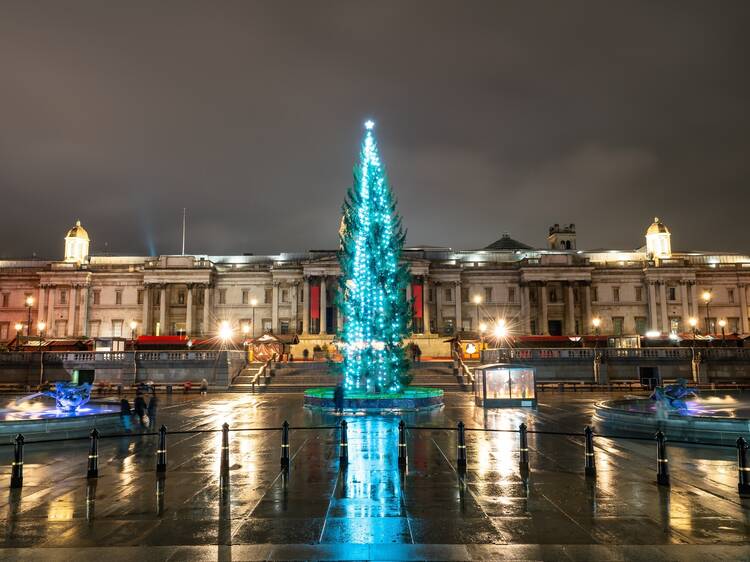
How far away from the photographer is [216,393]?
40500mm

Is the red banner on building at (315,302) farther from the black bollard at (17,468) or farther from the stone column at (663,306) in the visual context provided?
the black bollard at (17,468)

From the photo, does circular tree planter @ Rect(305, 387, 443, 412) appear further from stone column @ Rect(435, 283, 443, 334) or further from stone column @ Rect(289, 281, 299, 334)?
stone column @ Rect(289, 281, 299, 334)

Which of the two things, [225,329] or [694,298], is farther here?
[694,298]

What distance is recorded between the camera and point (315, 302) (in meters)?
78.7

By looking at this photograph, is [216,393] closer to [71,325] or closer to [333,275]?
[333,275]

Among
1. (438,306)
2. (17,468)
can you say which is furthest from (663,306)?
(17,468)

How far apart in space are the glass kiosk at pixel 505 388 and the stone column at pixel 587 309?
2277 inches

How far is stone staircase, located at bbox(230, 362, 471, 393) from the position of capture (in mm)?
42094

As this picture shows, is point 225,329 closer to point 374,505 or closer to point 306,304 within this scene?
point 306,304

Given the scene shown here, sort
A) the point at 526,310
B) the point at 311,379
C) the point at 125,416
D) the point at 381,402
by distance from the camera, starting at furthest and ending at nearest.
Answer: the point at 526,310
the point at 311,379
the point at 381,402
the point at 125,416

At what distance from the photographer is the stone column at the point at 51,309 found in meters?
82.6

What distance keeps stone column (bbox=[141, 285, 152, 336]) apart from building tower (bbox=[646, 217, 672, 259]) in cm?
7550

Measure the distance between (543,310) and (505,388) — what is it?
56.7 metres

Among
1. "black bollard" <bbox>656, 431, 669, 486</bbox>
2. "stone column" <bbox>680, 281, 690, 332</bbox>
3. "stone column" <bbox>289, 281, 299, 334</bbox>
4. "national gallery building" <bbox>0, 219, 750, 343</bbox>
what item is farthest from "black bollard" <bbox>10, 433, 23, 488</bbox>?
"stone column" <bbox>680, 281, 690, 332</bbox>
